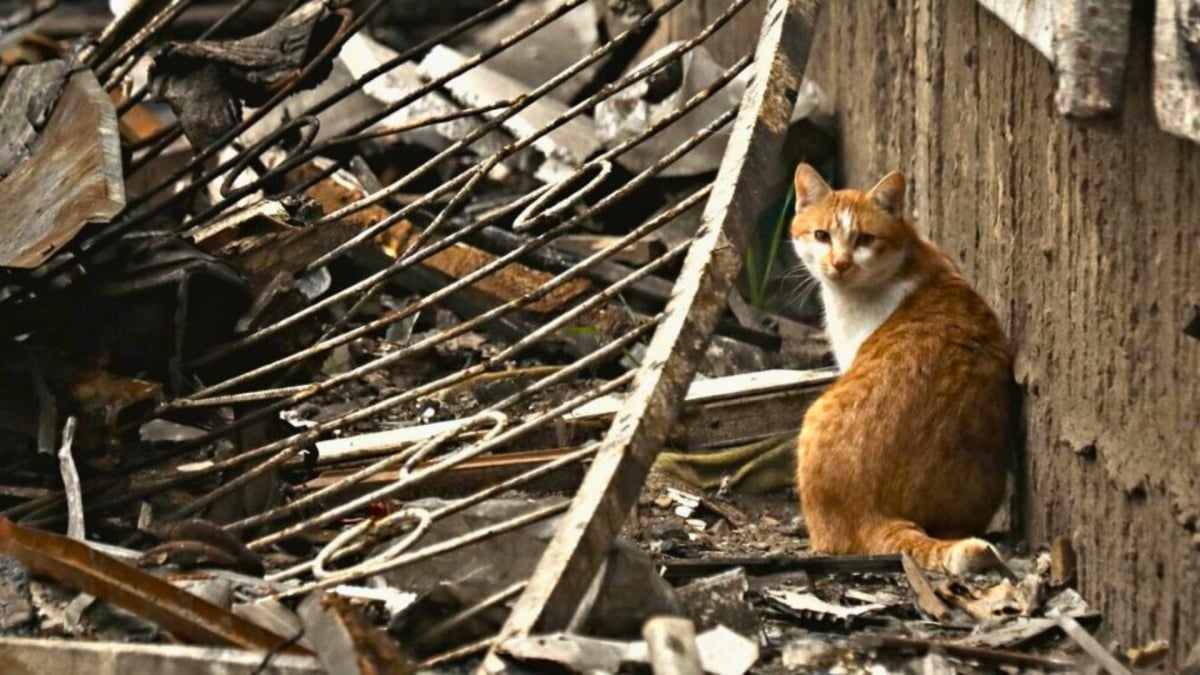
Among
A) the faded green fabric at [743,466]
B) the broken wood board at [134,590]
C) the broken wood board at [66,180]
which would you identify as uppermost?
the broken wood board at [66,180]

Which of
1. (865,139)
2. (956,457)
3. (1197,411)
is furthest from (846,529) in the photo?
(865,139)

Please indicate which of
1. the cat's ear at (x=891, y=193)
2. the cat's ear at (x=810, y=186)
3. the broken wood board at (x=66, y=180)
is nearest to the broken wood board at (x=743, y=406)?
the cat's ear at (x=810, y=186)

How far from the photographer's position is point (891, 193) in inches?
194

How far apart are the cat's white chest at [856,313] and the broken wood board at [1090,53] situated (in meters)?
1.56

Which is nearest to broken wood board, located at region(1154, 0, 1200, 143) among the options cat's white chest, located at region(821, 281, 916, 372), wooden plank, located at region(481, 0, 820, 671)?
wooden plank, located at region(481, 0, 820, 671)

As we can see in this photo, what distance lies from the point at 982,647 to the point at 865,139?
356 cm

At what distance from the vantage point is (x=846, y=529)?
437cm

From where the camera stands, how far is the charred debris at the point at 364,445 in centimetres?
293

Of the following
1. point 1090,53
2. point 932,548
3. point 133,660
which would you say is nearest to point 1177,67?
point 1090,53

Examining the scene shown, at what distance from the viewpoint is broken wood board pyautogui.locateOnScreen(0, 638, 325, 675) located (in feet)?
9.02

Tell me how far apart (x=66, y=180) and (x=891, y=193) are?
2193 millimetres

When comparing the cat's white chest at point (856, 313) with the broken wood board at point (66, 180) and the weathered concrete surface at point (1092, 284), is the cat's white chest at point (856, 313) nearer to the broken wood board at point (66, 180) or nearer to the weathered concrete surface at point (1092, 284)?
the weathered concrete surface at point (1092, 284)

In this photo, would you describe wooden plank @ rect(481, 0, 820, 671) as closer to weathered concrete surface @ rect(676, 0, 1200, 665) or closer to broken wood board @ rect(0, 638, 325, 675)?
broken wood board @ rect(0, 638, 325, 675)

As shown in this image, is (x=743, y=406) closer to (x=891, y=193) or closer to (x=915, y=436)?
(x=891, y=193)
